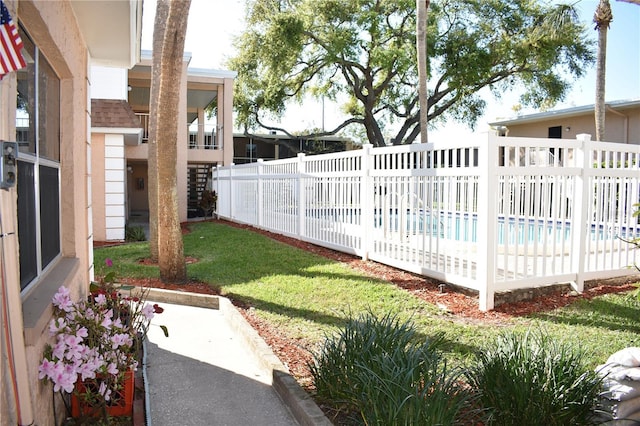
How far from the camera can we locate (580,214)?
24.0 ft

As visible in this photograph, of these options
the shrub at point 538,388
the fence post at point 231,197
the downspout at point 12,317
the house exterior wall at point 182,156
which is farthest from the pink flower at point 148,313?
the house exterior wall at point 182,156

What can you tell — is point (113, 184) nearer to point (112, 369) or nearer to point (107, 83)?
point (107, 83)

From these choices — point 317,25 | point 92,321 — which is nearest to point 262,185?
point 92,321

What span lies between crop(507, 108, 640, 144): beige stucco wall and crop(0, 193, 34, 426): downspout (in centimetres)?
2094

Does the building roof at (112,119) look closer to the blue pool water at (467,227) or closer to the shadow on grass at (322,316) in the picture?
the shadow on grass at (322,316)

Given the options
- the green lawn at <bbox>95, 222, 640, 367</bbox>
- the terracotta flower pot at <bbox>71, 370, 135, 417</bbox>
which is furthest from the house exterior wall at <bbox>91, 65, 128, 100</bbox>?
the terracotta flower pot at <bbox>71, 370, 135, 417</bbox>

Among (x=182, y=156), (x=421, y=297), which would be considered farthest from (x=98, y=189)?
(x=421, y=297)

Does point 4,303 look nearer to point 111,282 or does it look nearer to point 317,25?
point 111,282

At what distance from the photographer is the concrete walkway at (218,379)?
407 centimetres

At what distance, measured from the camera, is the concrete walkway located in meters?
4.07

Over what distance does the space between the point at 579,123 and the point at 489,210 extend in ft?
57.3

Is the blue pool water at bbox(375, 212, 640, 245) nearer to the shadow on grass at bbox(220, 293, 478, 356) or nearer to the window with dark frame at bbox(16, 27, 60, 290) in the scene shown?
the shadow on grass at bbox(220, 293, 478, 356)

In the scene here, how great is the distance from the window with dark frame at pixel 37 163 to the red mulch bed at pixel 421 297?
221cm

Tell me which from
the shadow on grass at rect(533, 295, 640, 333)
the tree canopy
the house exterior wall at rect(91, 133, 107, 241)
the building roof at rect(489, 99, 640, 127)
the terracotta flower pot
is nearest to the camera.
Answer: the terracotta flower pot
